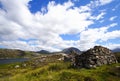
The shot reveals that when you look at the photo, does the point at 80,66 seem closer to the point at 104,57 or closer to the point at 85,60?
the point at 85,60

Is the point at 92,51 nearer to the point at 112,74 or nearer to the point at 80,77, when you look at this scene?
the point at 112,74

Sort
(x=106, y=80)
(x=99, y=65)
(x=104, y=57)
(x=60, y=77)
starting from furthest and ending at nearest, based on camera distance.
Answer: (x=104, y=57) → (x=99, y=65) → (x=60, y=77) → (x=106, y=80)

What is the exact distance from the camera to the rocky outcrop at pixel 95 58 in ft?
186

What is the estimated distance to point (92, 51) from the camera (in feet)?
200

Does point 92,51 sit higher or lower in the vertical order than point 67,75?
higher

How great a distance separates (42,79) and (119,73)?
68.9 ft

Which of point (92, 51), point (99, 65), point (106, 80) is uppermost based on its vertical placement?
point (92, 51)

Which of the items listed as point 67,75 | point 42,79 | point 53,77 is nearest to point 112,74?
point 67,75

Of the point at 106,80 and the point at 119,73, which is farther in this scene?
the point at 119,73

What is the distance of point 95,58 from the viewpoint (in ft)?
189

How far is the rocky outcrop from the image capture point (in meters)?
56.7

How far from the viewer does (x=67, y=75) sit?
45.2 meters

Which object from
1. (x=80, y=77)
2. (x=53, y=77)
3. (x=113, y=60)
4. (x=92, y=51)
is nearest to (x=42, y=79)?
(x=53, y=77)

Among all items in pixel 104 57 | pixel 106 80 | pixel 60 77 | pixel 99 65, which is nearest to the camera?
pixel 106 80
